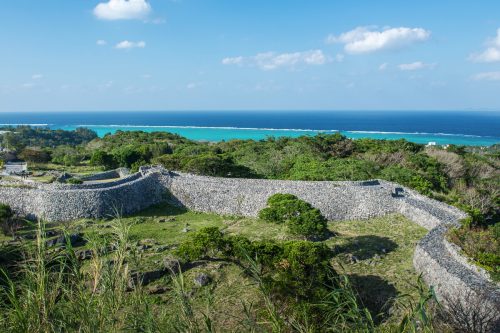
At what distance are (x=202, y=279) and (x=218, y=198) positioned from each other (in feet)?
34.9

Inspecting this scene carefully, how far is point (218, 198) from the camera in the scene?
2486 cm

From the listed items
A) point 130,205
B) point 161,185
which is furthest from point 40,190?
point 161,185

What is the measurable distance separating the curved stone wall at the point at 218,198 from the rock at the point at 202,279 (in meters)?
9.50

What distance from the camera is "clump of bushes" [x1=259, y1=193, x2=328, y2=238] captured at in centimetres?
1834

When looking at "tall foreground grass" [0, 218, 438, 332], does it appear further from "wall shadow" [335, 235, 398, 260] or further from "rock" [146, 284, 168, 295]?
"wall shadow" [335, 235, 398, 260]

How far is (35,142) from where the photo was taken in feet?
276

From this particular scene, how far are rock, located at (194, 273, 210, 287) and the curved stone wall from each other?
950 cm

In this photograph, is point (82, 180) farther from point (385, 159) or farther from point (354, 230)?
point (385, 159)

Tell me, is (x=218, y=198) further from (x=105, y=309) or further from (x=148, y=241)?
(x=105, y=309)

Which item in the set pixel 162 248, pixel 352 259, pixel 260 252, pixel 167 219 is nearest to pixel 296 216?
pixel 352 259

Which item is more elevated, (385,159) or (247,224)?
(385,159)

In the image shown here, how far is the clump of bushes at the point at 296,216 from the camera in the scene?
18.3 metres

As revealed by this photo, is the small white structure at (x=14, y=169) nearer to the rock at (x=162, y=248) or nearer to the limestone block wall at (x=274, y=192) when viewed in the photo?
the limestone block wall at (x=274, y=192)

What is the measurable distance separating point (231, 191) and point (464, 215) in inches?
538
